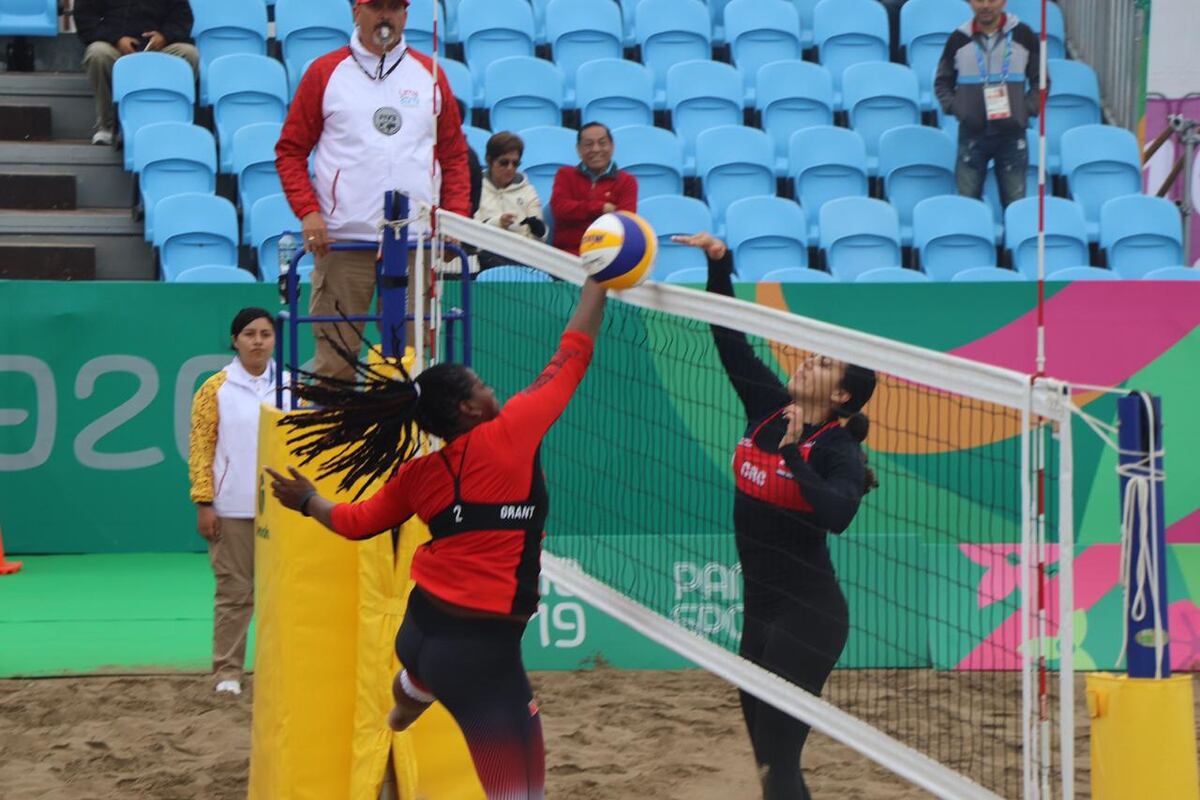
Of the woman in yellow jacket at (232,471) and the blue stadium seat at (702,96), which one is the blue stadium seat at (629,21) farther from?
the woman in yellow jacket at (232,471)

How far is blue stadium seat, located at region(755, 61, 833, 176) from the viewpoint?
12.2 meters

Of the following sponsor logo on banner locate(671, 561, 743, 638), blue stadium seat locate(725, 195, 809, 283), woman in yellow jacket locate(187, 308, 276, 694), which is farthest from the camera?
blue stadium seat locate(725, 195, 809, 283)

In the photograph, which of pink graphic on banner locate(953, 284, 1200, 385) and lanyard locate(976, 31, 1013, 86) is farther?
lanyard locate(976, 31, 1013, 86)

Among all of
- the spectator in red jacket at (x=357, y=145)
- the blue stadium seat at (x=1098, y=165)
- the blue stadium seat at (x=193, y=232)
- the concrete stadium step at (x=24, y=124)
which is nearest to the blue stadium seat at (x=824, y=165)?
the blue stadium seat at (x=1098, y=165)

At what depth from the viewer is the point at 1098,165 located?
39.6 feet

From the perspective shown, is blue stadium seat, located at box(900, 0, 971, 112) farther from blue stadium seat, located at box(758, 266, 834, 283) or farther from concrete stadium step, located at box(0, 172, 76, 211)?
concrete stadium step, located at box(0, 172, 76, 211)

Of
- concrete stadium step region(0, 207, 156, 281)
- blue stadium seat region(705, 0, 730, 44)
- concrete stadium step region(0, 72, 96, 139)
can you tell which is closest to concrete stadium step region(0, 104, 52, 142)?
concrete stadium step region(0, 72, 96, 139)

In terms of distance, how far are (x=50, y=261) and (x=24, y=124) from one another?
1516mm

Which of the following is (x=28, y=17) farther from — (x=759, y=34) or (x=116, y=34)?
(x=759, y=34)

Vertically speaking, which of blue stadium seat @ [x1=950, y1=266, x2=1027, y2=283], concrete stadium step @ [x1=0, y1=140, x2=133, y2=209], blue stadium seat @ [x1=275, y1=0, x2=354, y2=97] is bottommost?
blue stadium seat @ [x1=950, y1=266, x2=1027, y2=283]

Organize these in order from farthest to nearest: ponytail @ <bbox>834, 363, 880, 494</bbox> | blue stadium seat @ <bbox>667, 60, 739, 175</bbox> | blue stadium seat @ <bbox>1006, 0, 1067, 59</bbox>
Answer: blue stadium seat @ <bbox>1006, 0, 1067, 59</bbox>
blue stadium seat @ <bbox>667, 60, 739, 175</bbox>
ponytail @ <bbox>834, 363, 880, 494</bbox>

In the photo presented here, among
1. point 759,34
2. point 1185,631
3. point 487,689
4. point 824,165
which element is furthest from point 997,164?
point 487,689

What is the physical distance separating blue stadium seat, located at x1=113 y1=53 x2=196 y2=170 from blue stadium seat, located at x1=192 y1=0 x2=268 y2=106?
717mm

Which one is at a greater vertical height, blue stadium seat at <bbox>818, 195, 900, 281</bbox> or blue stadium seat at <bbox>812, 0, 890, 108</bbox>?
blue stadium seat at <bbox>812, 0, 890, 108</bbox>
